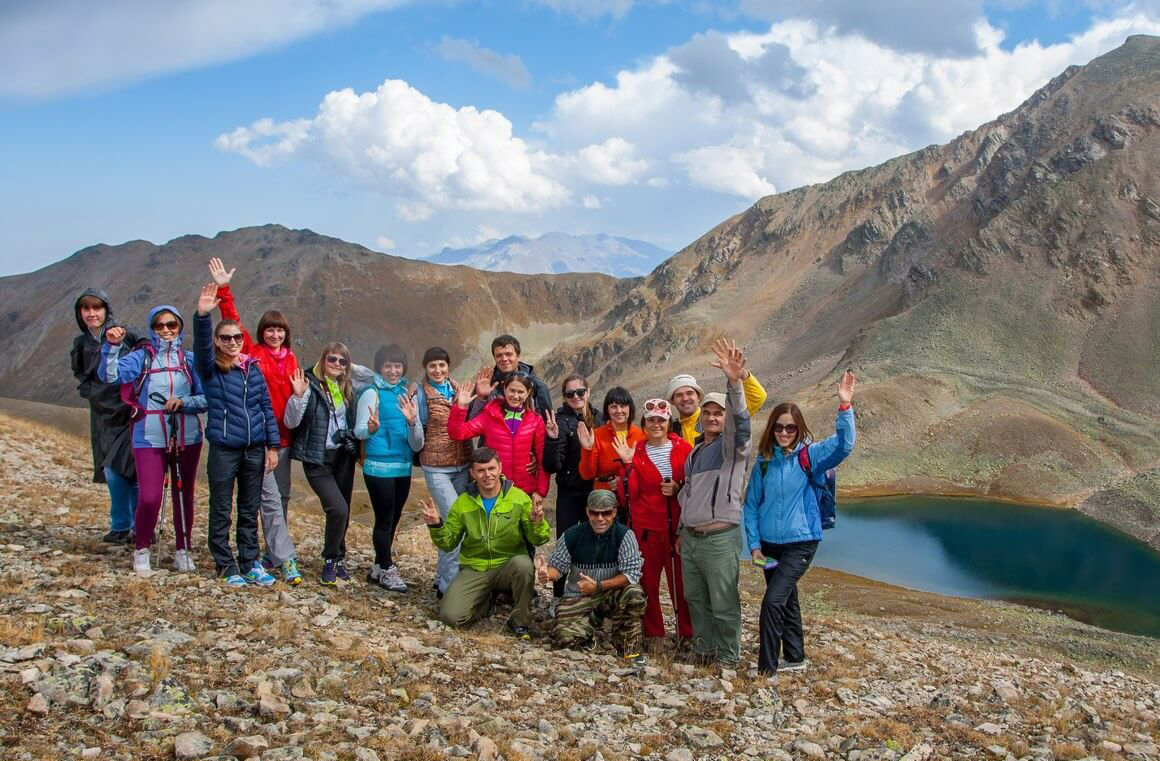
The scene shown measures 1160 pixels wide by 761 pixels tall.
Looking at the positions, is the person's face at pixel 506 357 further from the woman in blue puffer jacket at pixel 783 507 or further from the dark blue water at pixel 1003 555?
the dark blue water at pixel 1003 555

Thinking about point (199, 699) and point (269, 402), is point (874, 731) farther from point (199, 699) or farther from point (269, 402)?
point (269, 402)

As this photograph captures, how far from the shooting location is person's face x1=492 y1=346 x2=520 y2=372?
1020cm

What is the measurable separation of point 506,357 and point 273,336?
2850 millimetres

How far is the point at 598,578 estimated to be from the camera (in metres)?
9.34

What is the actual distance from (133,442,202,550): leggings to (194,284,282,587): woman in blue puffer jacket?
42 centimetres

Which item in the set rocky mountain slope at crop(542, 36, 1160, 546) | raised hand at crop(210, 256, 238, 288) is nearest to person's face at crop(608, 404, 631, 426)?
raised hand at crop(210, 256, 238, 288)

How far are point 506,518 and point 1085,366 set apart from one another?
218ft

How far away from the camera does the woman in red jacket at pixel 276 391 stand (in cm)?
955

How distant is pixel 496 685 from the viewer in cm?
758

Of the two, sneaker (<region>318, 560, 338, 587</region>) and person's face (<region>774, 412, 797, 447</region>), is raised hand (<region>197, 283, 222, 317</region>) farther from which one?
person's face (<region>774, 412, 797, 447</region>)

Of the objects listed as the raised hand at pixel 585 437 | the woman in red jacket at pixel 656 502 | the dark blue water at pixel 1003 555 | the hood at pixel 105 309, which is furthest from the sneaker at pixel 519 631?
the dark blue water at pixel 1003 555

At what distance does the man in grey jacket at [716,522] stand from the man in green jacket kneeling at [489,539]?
1.79 m

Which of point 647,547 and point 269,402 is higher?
point 269,402

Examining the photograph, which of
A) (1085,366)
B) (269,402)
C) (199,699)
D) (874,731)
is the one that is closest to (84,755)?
(199,699)
